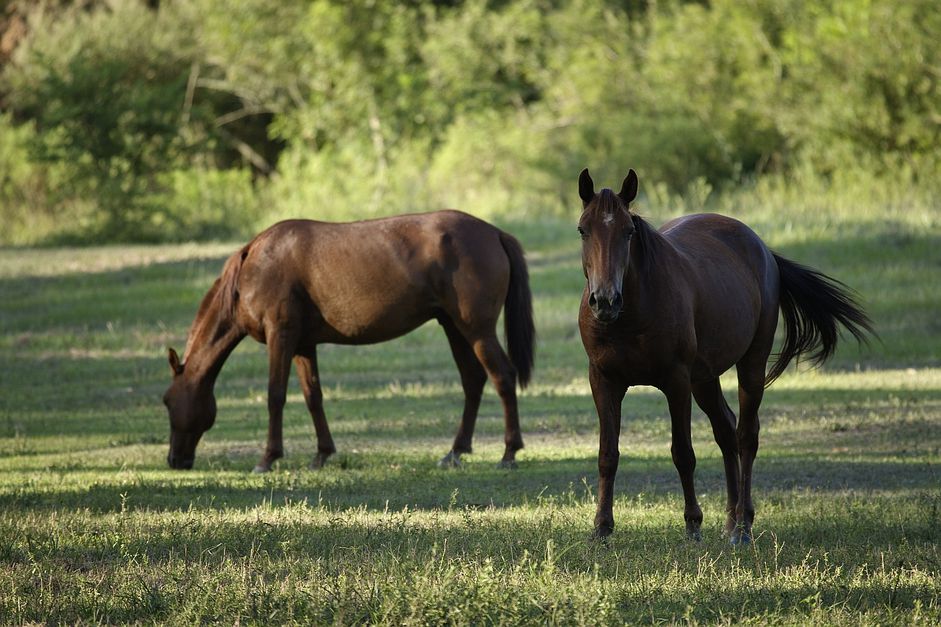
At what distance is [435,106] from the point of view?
3869 centimetres

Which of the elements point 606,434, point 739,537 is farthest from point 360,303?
point 739,537

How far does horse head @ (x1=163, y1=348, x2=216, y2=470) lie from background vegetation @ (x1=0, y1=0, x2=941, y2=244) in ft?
53.9

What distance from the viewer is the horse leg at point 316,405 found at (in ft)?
37.6

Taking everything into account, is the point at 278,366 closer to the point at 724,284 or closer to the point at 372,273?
the point at 372,273

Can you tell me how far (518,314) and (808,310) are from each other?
3.23 meters

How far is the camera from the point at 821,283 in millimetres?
9242

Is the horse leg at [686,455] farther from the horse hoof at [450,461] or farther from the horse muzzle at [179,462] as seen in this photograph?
the horse muzzle at [179,462]

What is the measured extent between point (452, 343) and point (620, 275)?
4916 millimetres

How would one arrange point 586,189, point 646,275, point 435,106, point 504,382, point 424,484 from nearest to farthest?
point 586,189, point 646,275, point 424,484, point 504,382, point 435,106

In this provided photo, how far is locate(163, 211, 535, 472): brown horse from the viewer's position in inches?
447

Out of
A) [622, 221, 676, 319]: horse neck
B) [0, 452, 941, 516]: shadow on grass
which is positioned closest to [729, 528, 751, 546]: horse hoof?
[0, 452, 941, 516]: shadow on grass

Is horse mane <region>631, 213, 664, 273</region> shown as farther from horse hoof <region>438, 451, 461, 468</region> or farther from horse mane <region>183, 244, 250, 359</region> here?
horse mane <region>183, 244, 250, 359</region>

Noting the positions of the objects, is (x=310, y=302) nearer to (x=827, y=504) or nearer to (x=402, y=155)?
(x=827, y=504)

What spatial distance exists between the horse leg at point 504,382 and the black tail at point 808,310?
8.76 feet
